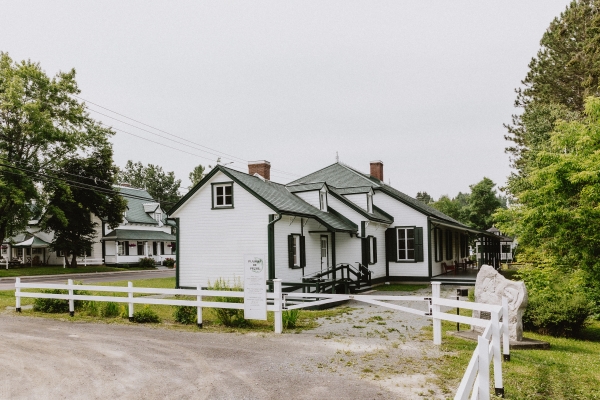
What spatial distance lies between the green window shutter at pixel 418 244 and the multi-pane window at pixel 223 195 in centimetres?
1206

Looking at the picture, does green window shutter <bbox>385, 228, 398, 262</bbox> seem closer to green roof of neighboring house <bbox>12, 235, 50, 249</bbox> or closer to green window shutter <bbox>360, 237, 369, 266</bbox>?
green window shutter <bbox>360, 237, 369, 266</bbox>

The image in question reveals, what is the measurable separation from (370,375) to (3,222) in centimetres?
3817

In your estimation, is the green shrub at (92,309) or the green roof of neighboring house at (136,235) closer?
the green shrub at (92,309)

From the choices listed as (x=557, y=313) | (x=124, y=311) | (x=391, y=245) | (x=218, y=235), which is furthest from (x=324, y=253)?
(x=557, y=313)

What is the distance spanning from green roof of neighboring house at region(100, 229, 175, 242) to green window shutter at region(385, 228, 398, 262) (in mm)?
30985

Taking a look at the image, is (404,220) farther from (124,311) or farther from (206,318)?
(124,311)

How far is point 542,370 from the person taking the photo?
8.23 meters

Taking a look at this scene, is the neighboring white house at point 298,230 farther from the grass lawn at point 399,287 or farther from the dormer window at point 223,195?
the grass lawn at point 399,287

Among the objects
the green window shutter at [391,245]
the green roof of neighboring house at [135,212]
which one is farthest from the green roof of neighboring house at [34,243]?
the green window shutter at [391,245]

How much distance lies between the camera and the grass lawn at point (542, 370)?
7.11 meters

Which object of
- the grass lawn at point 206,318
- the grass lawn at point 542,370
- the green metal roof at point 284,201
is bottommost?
the grass lawn at point 206,318

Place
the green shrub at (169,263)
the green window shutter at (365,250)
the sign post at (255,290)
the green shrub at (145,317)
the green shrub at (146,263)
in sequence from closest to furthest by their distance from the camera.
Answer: the sign post at (255,290) < the green shrub at (145,317) < the green window shutter at (365,250) < the green shrub at (146,263) < the green shrub at (169,263)

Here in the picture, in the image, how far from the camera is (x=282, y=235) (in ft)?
66.0

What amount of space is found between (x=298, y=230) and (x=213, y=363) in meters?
12.8
